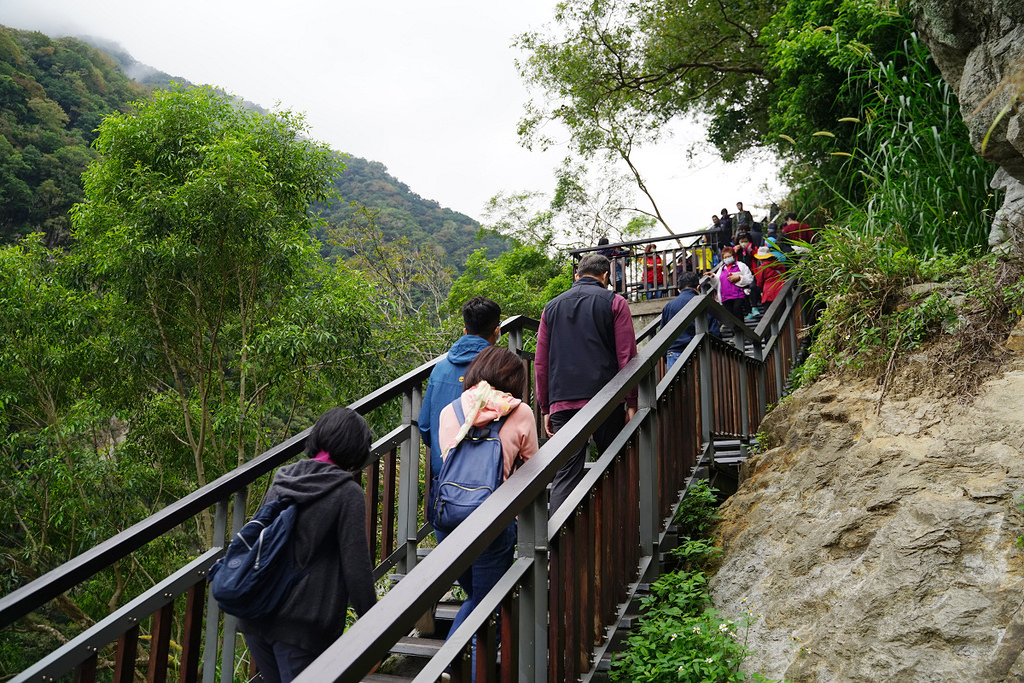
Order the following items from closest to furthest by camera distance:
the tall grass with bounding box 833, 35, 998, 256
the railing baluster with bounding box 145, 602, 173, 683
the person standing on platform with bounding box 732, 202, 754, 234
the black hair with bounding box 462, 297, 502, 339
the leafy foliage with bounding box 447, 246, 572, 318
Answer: the railing baluster with bounding box 145, 602, 173, 683 → the black hair with bounding box 462, 297, 502, 339 → the tall grass with bounding box 833, 35, 998, 256 → the person standing on platform with bounding box 732, 202, 754, 234 → the leafy foliage with bounding box 447, 246, 572, 318

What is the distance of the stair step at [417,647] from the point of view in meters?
3.20

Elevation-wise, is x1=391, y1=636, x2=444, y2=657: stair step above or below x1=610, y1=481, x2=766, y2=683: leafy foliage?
below

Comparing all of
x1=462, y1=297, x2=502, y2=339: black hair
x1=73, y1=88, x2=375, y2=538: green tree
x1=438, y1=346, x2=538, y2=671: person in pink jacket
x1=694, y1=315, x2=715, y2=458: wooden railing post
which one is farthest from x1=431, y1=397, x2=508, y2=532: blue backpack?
x1=73, y1=88, x2=375, y2=538: green tree

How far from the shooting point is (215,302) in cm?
1205

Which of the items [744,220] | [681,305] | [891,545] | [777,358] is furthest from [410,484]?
[744,220]

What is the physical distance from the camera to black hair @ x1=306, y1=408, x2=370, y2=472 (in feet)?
8.36

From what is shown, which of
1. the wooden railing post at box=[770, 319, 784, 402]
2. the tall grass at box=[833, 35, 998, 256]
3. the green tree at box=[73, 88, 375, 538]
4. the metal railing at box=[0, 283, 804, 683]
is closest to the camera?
the metal railing at box=[0, 283, 804, 683]

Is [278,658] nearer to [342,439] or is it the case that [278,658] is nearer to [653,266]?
[342,439]

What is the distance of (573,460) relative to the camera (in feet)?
12.3

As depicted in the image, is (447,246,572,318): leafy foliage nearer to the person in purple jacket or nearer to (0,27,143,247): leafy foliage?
(0,27,143,247): leafy foliage

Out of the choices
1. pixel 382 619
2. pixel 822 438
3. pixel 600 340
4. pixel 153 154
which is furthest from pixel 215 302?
pixel 382 619

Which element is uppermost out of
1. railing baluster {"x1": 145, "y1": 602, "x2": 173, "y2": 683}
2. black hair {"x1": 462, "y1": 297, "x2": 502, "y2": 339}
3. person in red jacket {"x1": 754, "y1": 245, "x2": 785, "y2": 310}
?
person in red jacket {"x1": 754, "y1": 245, "x2": 785, "y2": 310}

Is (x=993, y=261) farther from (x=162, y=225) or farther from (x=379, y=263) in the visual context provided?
(x=379, y=263)

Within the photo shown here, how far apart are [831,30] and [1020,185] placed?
530 cm
